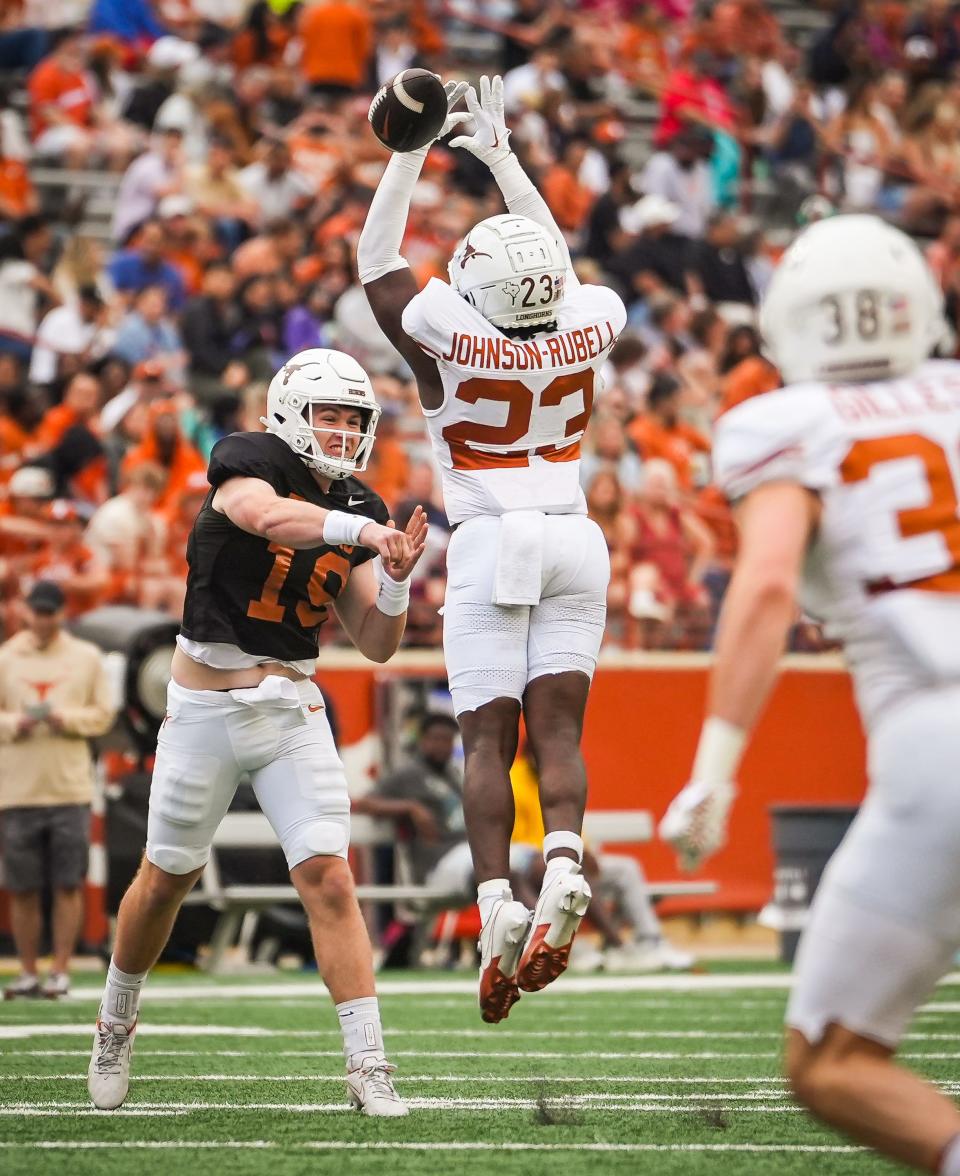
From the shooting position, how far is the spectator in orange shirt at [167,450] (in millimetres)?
13250

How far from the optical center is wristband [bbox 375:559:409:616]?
19.9ft

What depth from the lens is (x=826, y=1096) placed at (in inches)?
144

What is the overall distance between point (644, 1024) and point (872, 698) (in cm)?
525

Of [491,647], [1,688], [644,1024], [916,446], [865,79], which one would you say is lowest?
[865,79]

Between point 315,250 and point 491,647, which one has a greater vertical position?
Answer: point 491,647

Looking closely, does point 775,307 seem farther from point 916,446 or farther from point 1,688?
point 1,688

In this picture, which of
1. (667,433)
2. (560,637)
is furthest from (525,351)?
(667,433)

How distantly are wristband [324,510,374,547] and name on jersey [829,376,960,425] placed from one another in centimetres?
198

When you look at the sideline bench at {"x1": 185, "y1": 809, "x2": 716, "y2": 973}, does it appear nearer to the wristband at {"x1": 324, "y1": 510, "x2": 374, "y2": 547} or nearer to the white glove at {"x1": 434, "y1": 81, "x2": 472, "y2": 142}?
the white glove at {"x1": 434, "y1": 81, "x2": 472, "y2": 142}

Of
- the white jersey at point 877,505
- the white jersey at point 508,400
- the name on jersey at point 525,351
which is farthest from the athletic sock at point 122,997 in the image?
the white jersey at point 877,505

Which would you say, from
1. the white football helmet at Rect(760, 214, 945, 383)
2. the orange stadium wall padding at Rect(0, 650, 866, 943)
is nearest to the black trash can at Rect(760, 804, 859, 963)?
the orange stadium wall padding at Rect(0, 650, 866, 943)

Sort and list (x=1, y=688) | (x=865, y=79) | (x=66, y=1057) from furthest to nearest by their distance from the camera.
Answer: (x=865, y=79), (x=1, y=688), (x=66, y=1057)

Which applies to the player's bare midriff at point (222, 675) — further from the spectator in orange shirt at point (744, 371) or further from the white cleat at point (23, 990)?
the spectator in orange shirt at point (744, 371)

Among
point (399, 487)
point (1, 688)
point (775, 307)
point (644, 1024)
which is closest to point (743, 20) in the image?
point (399, 487)
